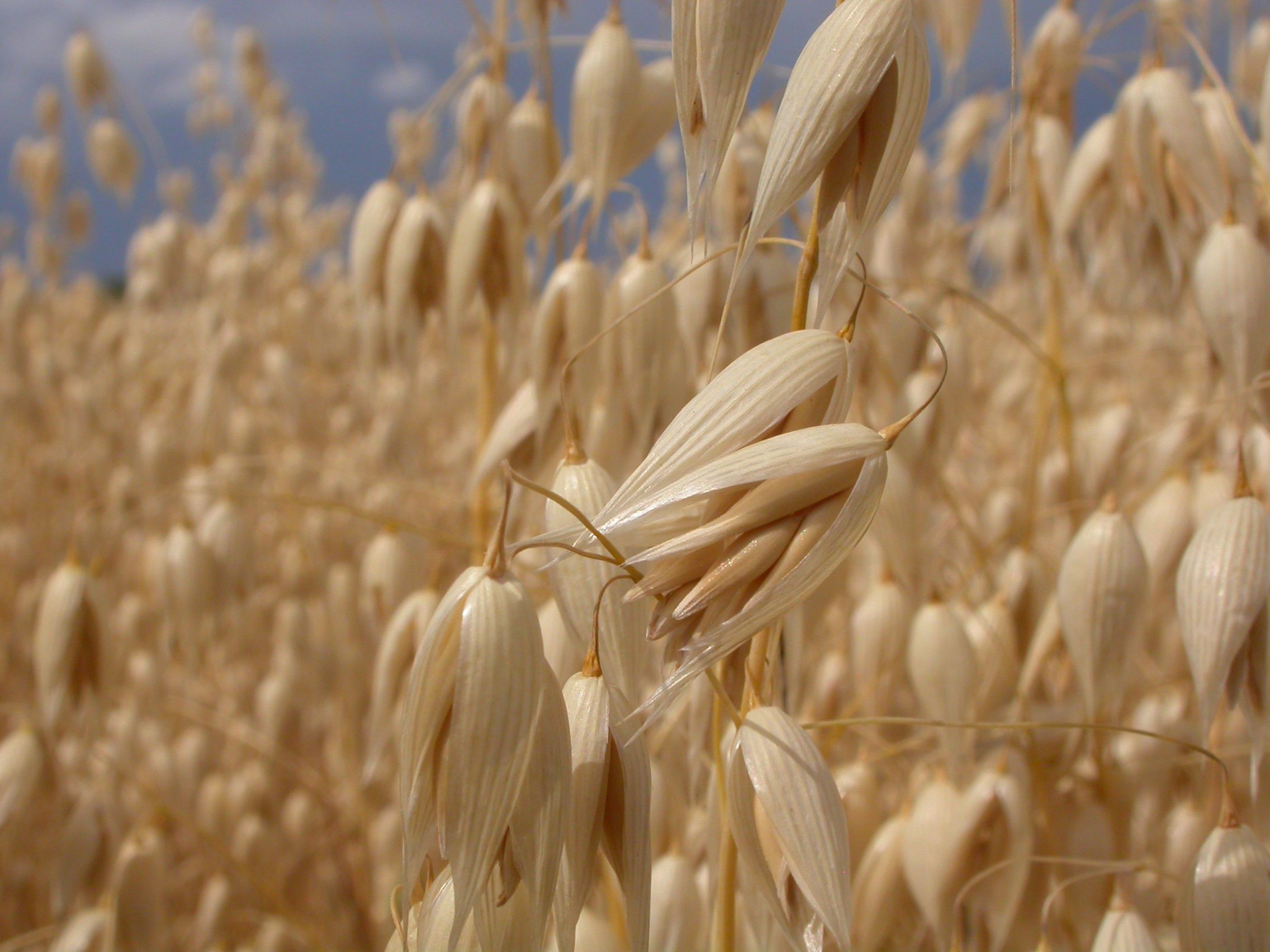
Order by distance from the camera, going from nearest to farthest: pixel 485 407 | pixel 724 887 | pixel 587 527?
1. pixel 587 527
2. pixel 724 887
3. pixel 485 407

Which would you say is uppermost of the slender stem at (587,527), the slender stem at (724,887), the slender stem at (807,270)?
the slender stem at (807,270)

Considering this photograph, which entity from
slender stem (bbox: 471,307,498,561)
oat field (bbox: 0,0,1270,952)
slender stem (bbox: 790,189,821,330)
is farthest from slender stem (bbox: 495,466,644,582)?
slender stem (bbox: 471,307,498,561)

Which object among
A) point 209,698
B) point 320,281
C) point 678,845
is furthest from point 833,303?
point 320,281

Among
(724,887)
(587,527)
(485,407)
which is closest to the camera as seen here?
(587,527)

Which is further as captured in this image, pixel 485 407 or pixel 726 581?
pixel 485 407

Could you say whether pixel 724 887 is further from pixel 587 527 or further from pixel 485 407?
pixel 485 407

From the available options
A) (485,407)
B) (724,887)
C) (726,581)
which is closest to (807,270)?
(726,581)

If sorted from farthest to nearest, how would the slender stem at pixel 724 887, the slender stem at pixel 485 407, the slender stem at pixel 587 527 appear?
the slender stem at pixel 485 407 < the slender stem at pixel 724 887 < the slender stem at pixel 587 527

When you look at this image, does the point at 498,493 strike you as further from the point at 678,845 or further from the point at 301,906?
the point at 301,906

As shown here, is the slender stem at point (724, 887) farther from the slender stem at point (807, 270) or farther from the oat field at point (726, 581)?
the slender stem at point (807, 270)

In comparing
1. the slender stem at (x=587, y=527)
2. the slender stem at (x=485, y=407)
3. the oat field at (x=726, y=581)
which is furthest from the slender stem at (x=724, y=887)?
the slender stem at (x=485, y=407)

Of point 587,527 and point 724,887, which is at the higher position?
point 587,527
